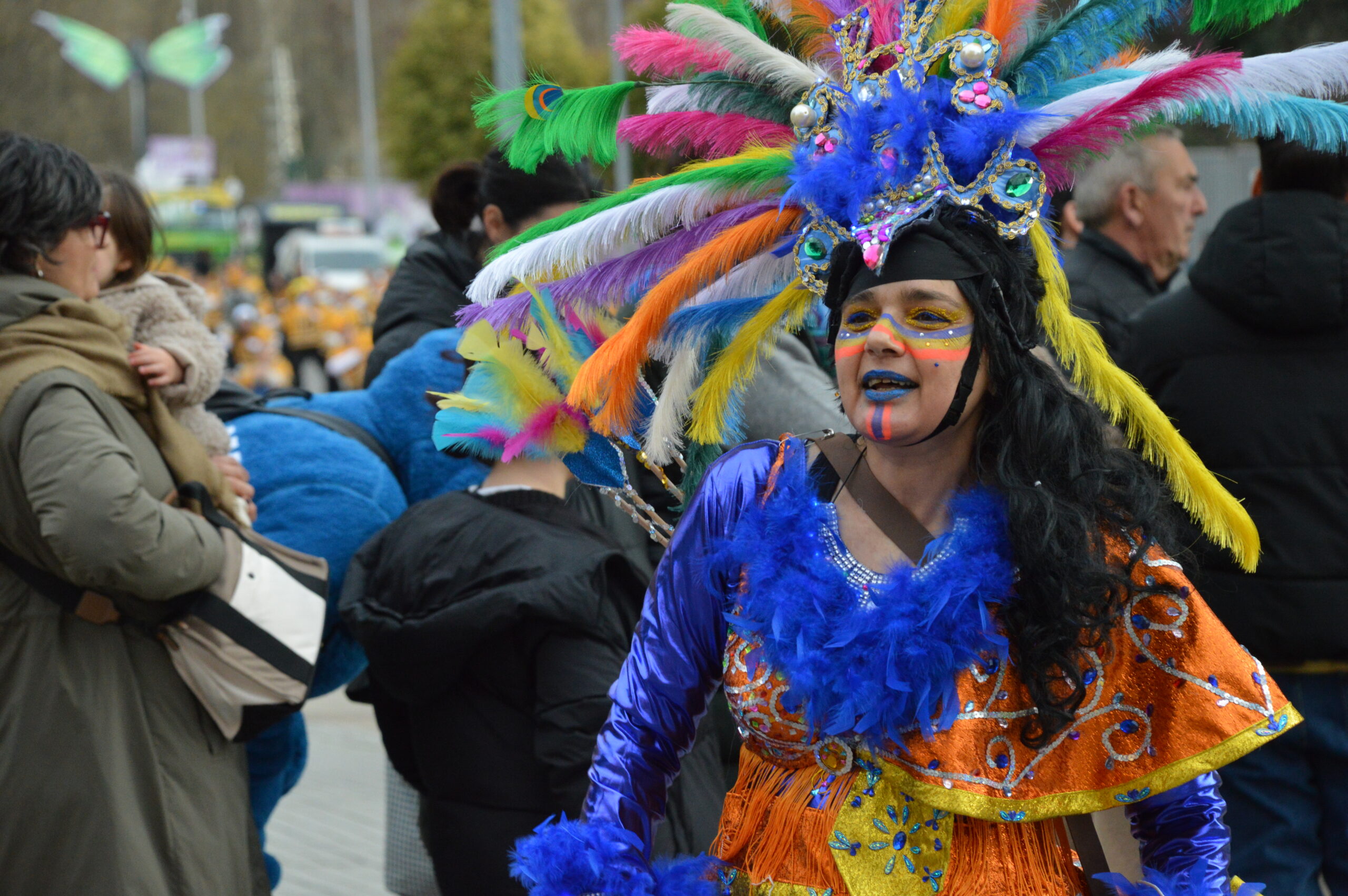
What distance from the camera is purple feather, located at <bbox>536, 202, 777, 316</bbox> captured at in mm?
2072

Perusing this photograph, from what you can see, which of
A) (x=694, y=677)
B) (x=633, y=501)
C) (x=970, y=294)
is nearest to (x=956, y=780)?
(x=694, y=677)

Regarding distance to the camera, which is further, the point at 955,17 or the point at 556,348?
the point at 556,348

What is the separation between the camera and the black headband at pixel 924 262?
5.86 feet

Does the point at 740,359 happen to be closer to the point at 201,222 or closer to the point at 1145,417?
the point at 1145,417

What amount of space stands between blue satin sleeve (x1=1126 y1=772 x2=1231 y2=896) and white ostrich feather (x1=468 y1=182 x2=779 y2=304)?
99 centimetres

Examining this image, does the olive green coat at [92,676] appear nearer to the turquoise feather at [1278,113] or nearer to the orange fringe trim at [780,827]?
the orange fringe trim at [780,827]

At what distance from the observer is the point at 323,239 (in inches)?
1228

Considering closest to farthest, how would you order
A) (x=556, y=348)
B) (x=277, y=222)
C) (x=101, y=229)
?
(x=556, y=348), (x=101, y=229), (x=277, y=222)

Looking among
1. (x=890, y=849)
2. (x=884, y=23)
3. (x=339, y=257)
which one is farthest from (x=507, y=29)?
(x=339, y=257)

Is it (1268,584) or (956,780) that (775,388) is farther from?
(956,780)

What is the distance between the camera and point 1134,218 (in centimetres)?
403

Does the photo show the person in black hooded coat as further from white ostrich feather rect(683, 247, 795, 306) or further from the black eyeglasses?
the black eyeglasses

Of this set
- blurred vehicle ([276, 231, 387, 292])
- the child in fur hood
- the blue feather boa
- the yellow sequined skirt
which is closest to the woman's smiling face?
the blue feather boa

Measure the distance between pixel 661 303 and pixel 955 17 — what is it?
0.57 meters
